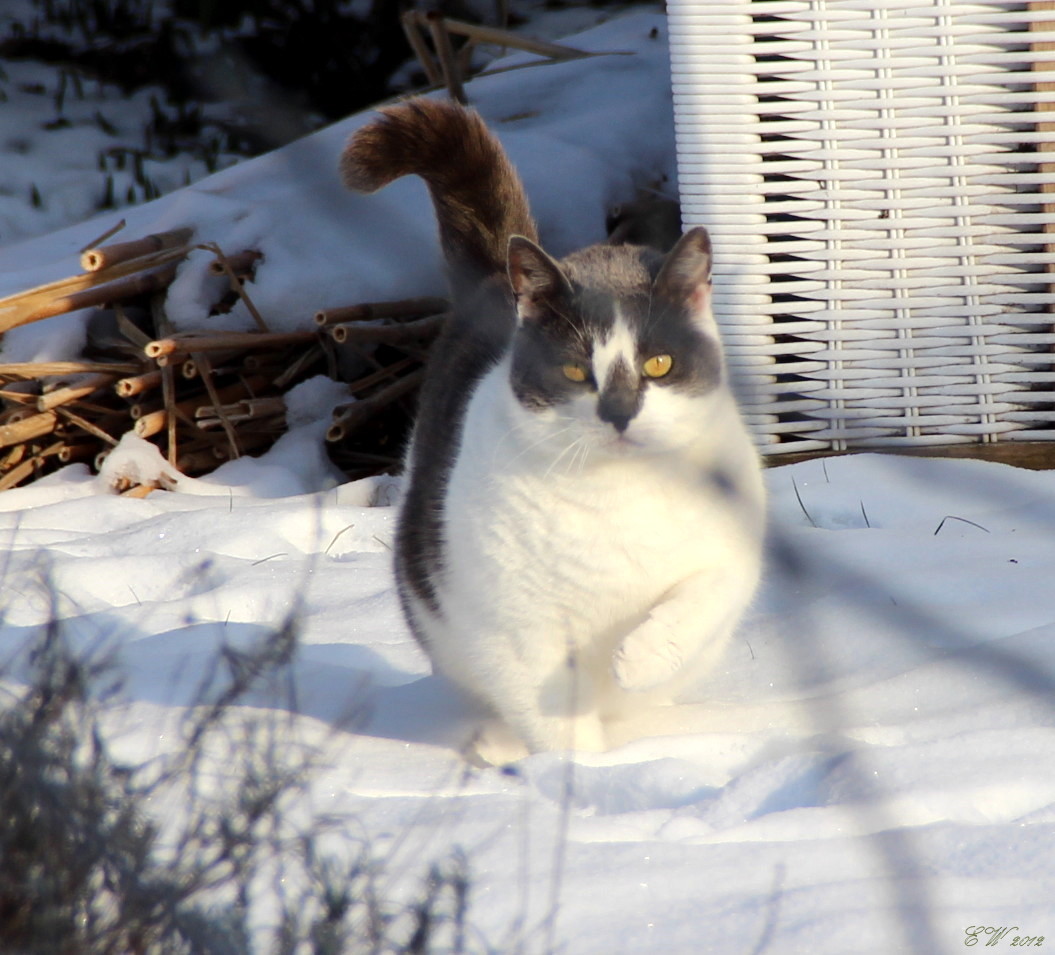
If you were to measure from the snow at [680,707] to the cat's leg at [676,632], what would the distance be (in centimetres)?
11

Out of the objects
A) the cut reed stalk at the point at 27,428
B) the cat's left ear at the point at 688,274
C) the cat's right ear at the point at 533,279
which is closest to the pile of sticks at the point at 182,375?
the cut reed stalk at the point at 27,428

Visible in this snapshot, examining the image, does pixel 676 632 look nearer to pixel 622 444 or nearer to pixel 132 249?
pixel 622 444

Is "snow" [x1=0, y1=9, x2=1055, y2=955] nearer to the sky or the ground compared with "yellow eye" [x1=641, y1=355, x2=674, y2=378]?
nearer to the ground

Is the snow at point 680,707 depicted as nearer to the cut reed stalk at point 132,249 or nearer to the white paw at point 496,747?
the white paw at point 496,747

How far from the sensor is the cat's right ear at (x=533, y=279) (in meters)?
1.63

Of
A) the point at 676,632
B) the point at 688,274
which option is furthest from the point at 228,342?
the point at 676,632

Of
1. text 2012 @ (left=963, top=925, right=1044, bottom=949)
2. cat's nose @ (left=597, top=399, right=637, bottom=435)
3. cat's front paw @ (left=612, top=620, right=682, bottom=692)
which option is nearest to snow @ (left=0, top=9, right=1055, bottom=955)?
text 2012 @ (left=963, top=925, right=1044, bottom=949)

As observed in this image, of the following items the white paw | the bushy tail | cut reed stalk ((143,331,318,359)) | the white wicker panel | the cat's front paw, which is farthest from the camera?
→ cut reed stalk ((143,331,318,359))

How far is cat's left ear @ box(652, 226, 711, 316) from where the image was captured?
1.62 m

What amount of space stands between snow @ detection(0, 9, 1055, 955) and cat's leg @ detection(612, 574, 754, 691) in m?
0.11

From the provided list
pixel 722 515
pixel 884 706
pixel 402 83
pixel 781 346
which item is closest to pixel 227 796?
pixel 722 515

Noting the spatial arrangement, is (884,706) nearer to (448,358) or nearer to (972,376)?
(448,358)

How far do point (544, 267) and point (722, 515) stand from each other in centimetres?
43

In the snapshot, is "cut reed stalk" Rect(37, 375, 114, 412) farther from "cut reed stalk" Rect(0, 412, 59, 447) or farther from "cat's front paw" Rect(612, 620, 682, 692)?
"cat's front paw" Rect(612, 620, 682, 692)
